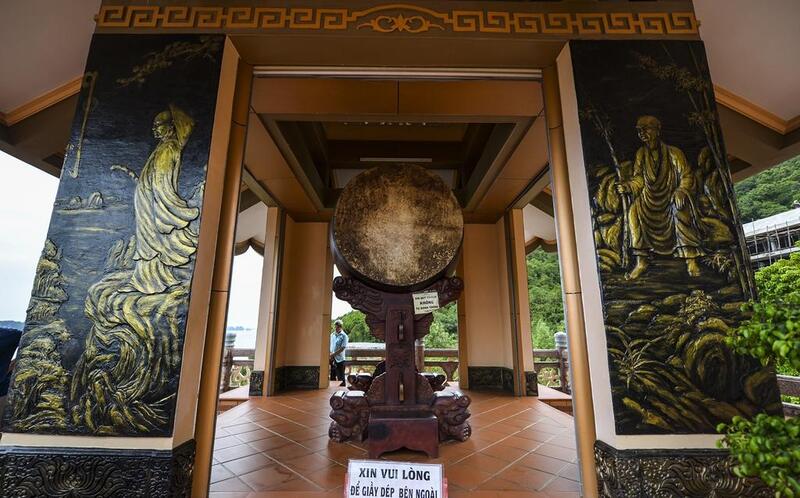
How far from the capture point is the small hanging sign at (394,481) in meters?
1.62

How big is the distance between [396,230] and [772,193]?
13441 millimetres

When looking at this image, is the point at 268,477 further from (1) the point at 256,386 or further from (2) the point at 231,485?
Result: (1) the point at 256,386

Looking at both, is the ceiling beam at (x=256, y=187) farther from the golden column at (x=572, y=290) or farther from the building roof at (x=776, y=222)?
the building roof at (x=776, y=222)

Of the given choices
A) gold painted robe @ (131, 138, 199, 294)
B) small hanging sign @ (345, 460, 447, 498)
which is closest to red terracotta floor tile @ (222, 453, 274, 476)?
small hanging sign @ (345, 460, 447, 498)

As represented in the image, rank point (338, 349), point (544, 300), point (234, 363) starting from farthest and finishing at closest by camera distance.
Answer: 1. point (544, 300)
2. point (338, 349)
3. point (234, 363)

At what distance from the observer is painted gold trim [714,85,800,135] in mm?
2713

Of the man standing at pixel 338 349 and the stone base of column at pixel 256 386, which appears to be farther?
the man standing at pixel 338 349

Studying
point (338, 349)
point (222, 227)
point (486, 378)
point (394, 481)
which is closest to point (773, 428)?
point (394, 481)

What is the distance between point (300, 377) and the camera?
199 inches

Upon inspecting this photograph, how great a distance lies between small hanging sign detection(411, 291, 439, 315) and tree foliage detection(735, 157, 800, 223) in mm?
11345

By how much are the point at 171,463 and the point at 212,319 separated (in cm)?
71

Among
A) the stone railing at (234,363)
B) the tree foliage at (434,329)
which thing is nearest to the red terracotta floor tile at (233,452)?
the stone railing at (234,363)

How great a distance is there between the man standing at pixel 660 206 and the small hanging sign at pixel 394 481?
1.46m

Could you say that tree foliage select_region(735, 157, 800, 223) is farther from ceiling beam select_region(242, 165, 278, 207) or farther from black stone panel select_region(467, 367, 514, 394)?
ceiling beam select_region(242, 165, 278, 207)
